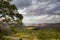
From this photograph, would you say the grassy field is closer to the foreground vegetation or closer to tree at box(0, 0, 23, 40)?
the foreground vegetation

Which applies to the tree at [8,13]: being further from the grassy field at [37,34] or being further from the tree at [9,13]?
the grassy field at [37,34]

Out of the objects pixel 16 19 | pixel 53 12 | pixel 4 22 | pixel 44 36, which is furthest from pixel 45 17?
pixel 4 22

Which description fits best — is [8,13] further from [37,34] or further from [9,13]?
[37,34]

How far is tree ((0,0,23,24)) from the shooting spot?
2.79 metres

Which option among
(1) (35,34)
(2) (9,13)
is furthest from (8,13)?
(1) (35,34)

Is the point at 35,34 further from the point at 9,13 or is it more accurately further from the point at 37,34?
the point at 9,13

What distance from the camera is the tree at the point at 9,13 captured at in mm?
2789

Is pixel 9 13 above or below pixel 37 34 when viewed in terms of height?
above

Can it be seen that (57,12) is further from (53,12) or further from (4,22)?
(4,22)

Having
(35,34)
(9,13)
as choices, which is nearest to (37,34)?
(35,34)

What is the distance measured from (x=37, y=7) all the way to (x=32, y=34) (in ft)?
1.72

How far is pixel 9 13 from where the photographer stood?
2.80m

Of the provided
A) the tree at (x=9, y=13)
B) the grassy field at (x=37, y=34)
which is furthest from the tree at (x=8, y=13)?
the grassy field at (x=37, y=34)

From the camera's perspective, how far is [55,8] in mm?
2873
